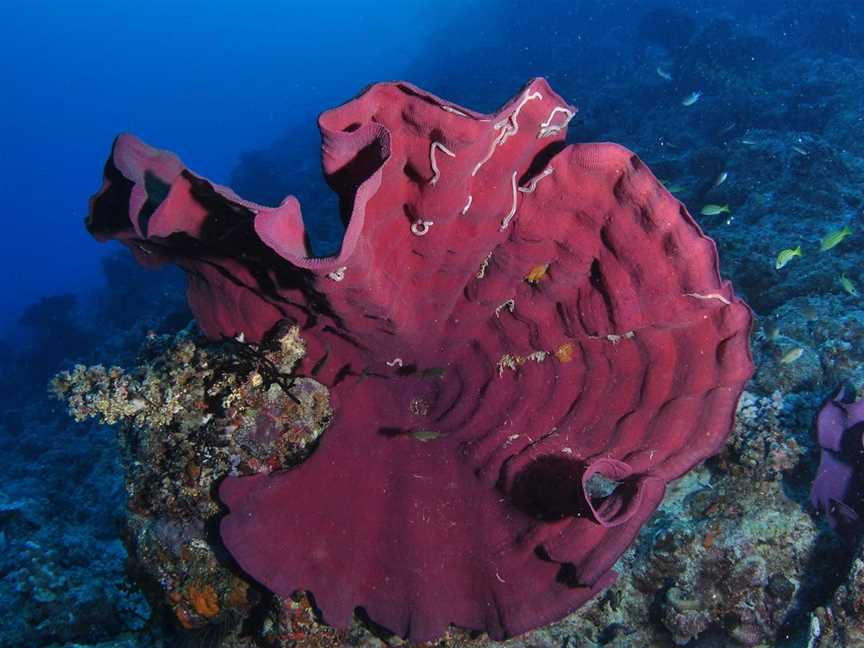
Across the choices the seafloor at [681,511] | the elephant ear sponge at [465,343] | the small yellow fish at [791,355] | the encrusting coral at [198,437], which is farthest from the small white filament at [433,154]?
the small yellow fish at [791,355]

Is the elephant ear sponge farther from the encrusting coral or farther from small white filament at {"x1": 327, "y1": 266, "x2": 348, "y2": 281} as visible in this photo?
the encrusting coral

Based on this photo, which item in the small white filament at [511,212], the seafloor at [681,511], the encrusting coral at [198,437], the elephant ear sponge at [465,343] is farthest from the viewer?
the seafloor at [681,511]

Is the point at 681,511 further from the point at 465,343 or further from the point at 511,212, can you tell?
the point at 511,212

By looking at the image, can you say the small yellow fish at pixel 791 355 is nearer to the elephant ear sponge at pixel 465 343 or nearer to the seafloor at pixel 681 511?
the seafloor at pixel 681 511

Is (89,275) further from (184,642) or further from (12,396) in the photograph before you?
(184,642)

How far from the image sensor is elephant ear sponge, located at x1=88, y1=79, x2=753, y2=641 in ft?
7.07

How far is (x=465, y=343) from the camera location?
10.7ft

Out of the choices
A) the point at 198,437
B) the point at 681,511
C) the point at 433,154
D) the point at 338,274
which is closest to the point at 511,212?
the point at 433,154

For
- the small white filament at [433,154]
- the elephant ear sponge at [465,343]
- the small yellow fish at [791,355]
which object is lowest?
the small yellow fish at [791,355]

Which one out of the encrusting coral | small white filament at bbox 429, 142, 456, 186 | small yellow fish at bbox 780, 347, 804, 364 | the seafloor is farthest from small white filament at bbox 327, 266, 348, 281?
small yellow fish at bbox 780, 347, 804, 364

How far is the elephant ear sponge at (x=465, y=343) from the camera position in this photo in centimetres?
215

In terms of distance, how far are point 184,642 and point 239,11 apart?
201307 mm

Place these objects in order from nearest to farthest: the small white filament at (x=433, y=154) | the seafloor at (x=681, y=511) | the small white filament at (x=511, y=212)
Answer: the small white filament at (x=433, y=154)
the small white filament at (x=511, y=212)
the seafloor at (x=681, y=511)

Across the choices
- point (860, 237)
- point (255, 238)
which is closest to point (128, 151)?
point (255, 238)
